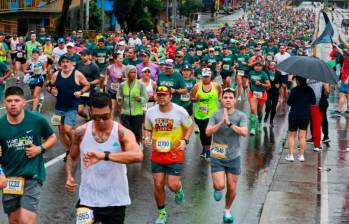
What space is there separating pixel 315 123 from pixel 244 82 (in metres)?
6.90

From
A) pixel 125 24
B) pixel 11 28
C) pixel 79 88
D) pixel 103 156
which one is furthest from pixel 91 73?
pixel 125 24

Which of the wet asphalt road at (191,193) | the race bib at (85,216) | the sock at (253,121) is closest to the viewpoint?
the race bib at (85,216)

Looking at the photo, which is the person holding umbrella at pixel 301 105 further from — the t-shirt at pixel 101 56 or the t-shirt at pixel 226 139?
the t-shirt at pixel 101 56

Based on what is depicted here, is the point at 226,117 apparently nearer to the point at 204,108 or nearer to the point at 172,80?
the point at 172,80

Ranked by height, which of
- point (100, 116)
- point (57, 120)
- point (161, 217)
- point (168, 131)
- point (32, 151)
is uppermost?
point (100, 116)

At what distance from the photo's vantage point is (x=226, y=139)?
8891 mm

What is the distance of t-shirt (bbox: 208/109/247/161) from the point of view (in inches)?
348

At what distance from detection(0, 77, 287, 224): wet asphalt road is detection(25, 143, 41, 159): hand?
1911mm

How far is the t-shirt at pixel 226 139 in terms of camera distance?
8844 mm

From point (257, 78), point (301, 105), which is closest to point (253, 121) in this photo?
point (257, 78)

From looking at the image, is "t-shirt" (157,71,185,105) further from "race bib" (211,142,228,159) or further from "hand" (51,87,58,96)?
"race bib" (211,142,228,159)

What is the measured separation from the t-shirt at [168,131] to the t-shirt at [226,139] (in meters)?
0.37

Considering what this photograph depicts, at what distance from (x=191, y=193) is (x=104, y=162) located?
438 cm

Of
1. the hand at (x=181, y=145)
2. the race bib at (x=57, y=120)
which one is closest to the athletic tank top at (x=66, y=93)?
the race bib at (x=57, y=120)
